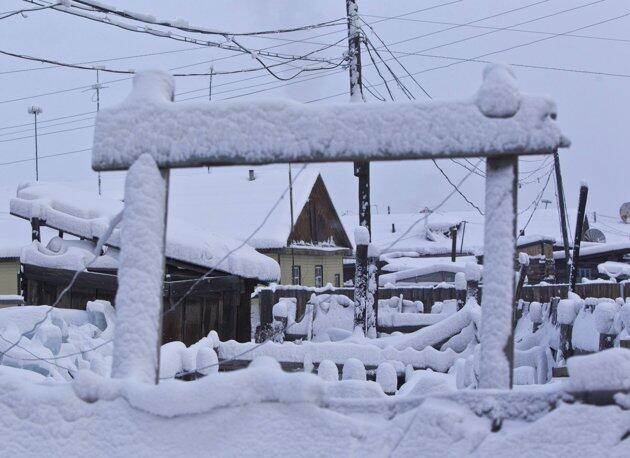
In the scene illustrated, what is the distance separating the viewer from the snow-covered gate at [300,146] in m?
2.68

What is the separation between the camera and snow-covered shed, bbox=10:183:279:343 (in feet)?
38.6

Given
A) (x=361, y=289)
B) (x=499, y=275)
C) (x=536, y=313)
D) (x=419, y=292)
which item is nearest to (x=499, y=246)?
(x=499, y=275)

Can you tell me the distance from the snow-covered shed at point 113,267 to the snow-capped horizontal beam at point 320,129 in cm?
774

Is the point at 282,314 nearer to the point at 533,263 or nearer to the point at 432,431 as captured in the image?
the point at 432,431

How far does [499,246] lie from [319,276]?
28155 millimetres

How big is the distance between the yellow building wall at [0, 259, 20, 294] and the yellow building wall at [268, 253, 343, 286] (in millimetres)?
8884

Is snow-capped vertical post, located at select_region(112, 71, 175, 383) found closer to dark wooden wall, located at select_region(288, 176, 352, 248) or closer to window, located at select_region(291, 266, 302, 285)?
dark wooden wall, located at select_region(288, 176, 352, 248)

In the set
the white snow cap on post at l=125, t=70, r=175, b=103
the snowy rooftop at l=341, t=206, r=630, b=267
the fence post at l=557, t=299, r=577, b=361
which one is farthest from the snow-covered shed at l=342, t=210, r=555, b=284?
the white snow cap on post at l=125, t=70, r=175, b=103

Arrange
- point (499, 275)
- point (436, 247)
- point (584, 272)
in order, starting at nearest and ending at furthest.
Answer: point (499, 275)
point (584, 272)
point (436, 247)

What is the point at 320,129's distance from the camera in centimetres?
283

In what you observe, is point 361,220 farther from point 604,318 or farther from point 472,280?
point 604,318

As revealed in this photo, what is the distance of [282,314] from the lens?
11.9 meters

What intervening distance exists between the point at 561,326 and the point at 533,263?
2693cm

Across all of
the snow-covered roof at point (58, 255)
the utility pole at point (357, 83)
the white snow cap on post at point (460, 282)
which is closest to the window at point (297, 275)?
the white snow cap on post at point (460, 282)
